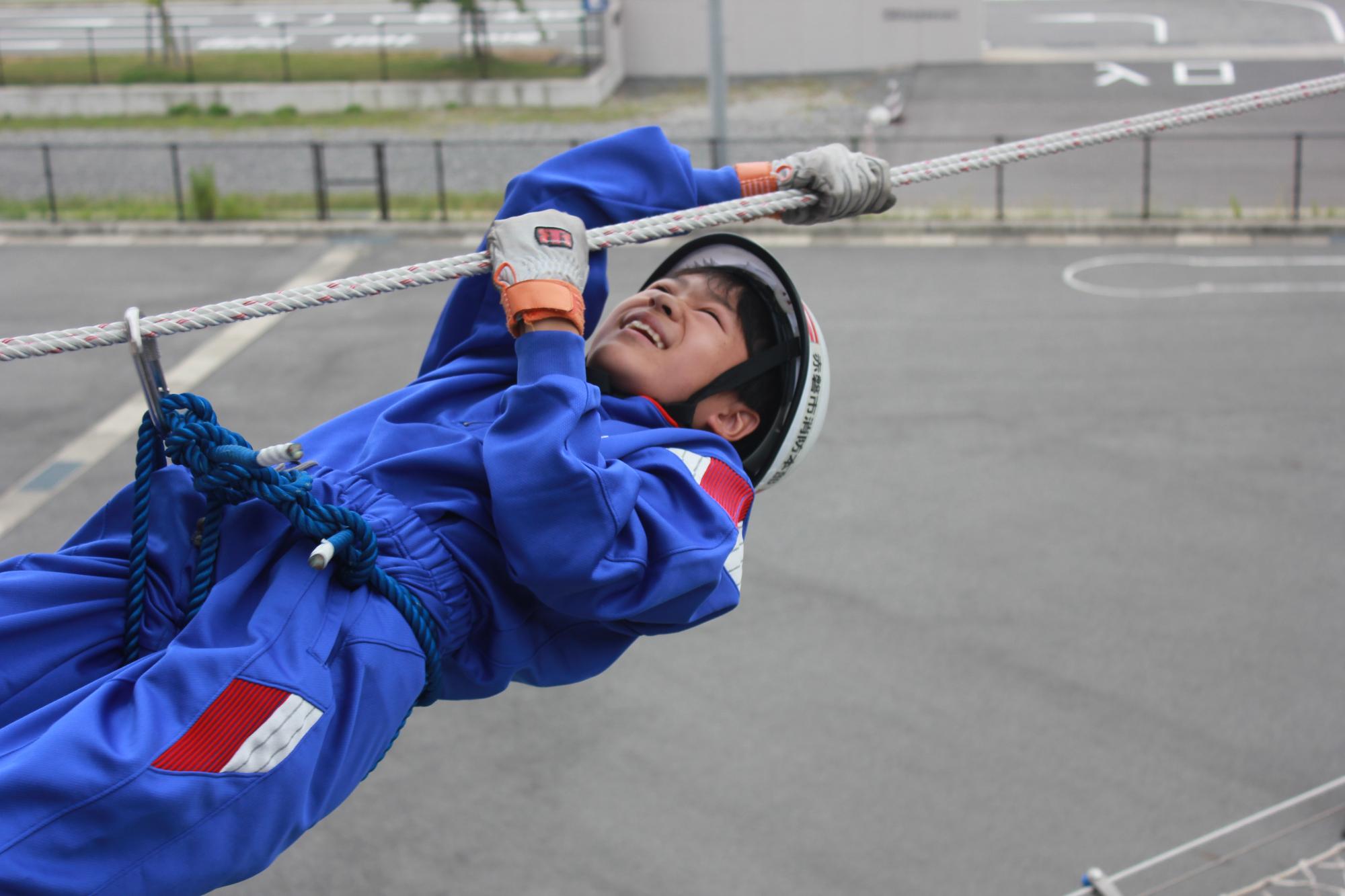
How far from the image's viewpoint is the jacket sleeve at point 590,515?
3172mm

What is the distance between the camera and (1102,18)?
3438cm

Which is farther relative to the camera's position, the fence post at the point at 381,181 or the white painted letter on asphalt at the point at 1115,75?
the white painted letter on asphalt at the point at 1115,75

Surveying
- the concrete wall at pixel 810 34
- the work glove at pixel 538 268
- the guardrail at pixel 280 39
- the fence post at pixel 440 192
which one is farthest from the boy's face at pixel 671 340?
the concrete wall at pixel 810 34

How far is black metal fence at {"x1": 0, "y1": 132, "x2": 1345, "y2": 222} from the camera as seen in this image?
20.6 metres

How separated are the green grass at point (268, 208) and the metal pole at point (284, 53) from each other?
7651 millimetres

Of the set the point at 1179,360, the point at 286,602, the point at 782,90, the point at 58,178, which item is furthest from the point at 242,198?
the point at 286,602

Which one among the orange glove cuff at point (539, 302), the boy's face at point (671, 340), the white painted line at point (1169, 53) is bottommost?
the boy's face at point (671, 340)

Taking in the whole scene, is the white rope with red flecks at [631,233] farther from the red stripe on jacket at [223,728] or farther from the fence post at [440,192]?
the fence post at [440,192]

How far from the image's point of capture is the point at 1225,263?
730 inches

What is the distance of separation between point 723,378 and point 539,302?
71cm

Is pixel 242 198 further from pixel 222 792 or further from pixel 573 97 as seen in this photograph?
pixel 222 792

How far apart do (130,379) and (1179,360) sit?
36.1 feet

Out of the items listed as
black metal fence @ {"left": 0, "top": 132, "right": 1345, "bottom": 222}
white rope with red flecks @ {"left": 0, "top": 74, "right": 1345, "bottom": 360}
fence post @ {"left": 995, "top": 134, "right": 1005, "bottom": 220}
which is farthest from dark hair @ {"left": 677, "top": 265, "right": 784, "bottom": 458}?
fence post @ {"left": 995, "top": 134, "right": 1005, "bottom": 220}

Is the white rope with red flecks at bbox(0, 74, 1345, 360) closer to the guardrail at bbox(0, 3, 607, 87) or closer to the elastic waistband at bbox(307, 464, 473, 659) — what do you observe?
the elastic waistband at bbox(307, 464, 473, 659)
